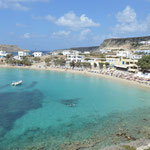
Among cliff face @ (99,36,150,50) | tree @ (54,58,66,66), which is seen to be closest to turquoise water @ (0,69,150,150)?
tree @ (54,58,66,66)

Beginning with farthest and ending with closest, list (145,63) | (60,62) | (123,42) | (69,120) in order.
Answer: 1. (123,42)
2. (60,62)
3. (145,63)
4. (69,120)

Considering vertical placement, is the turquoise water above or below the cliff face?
below

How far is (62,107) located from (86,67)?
4216 centimetres

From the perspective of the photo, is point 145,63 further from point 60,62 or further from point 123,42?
point 123,42

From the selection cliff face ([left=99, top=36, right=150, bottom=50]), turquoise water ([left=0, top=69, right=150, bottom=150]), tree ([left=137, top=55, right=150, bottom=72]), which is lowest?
turquoise water ([left=0, top=69, right=150, bottom=150])

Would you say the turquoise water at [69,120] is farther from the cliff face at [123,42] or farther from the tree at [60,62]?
the cliff face at [123,42]

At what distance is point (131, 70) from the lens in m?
50.2

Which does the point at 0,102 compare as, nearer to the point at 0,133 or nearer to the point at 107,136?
the point at 0,133

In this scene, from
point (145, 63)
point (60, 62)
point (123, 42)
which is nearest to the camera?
point (145, 63)

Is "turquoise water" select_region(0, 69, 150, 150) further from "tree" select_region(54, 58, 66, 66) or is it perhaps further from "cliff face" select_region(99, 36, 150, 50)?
"cliff face" select_region(99, 36, 150, 50)

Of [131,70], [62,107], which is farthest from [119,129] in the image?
[131,70]

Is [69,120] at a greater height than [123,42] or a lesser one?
lesser

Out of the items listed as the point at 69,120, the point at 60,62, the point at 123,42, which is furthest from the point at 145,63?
the point at 123,42

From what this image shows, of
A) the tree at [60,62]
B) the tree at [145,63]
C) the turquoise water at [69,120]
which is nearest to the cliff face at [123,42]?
the tree at [60,62]
